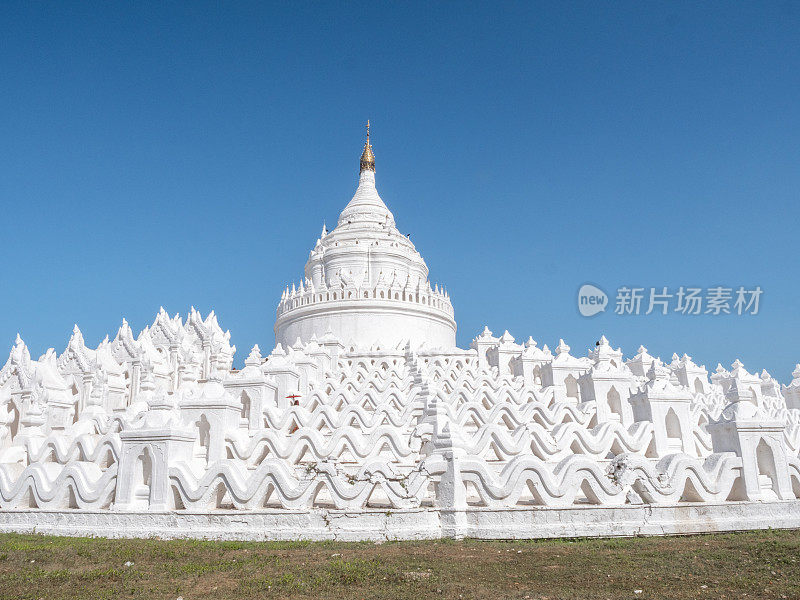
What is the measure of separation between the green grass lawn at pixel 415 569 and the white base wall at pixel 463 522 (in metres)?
0.30

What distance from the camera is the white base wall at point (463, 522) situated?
9.46 metres

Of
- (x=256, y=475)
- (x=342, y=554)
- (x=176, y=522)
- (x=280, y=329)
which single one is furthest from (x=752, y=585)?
(x=280, y=329)

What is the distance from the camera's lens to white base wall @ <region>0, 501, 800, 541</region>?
31.0ft

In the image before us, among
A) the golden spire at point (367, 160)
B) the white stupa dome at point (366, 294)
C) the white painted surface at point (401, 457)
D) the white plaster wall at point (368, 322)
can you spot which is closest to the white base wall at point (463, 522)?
the white painted surface at point (401, 457)

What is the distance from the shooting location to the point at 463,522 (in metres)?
9.55

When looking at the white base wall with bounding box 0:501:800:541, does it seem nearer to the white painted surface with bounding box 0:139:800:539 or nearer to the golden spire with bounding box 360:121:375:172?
the white painted surface with bounding box 0:139:800:539

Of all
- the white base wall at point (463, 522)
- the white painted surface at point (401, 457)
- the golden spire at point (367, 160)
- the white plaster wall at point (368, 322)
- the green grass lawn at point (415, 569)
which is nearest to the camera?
the green grass lawn at point (415, 569)

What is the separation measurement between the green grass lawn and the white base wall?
11.7 inches

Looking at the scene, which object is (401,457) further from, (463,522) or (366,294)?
(366,294)

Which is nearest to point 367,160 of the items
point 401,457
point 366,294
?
point 366,294

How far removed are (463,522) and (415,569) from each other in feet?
7.05

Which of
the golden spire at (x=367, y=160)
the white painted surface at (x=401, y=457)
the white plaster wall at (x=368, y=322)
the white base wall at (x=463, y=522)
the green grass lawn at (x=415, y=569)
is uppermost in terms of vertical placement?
the golden spire at (x=367, y=160)

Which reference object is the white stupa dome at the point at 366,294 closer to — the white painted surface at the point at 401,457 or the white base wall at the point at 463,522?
the white painted surface at the point at 401,457

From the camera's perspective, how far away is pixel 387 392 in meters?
18.3
